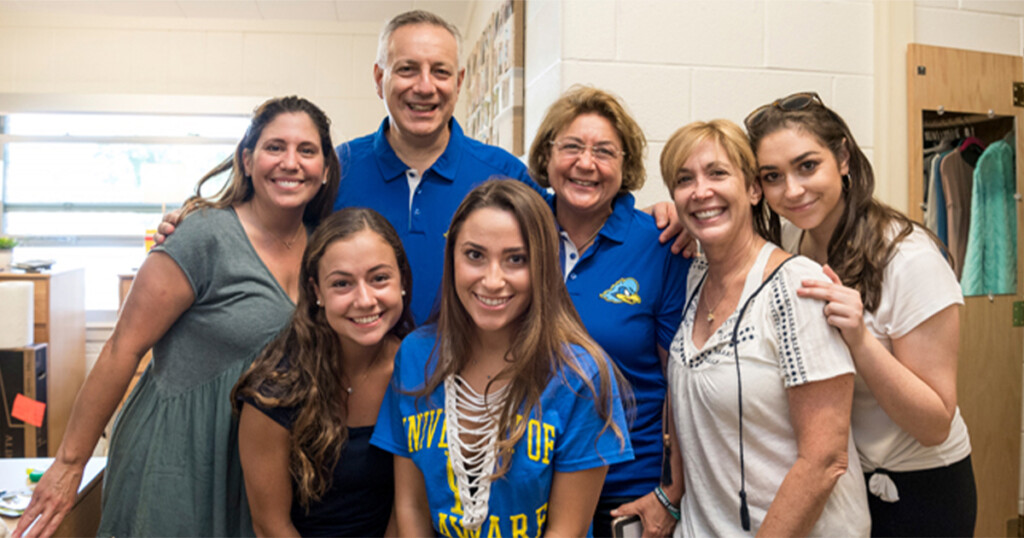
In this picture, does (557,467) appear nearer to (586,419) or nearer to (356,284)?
(586,419)

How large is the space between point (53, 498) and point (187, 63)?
4.14 metres

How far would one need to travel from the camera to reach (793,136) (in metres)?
1.40

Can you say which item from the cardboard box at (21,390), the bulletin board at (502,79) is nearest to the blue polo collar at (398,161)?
the bulletin board at (502,79)

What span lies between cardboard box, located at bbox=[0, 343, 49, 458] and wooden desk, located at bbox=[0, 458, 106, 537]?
2.45 m

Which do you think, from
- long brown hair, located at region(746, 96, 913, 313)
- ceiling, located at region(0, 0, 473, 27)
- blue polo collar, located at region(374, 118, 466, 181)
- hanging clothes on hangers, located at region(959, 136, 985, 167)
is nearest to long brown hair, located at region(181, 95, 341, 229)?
blue polo collar, located at region(374, 118, 466, 181)

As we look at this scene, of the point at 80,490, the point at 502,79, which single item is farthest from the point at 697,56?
the point at 80,490

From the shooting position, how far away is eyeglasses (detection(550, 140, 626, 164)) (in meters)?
1.56

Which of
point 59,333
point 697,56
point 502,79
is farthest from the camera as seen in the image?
point 59,333

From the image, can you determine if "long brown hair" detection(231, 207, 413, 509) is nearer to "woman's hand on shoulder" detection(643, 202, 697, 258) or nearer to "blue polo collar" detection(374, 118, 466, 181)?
"blue polo collar" detection(374, 118, 466, 181)

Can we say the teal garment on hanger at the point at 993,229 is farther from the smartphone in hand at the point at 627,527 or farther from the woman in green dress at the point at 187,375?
the woman in green dress at the point at 187,375

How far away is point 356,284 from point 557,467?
0.55 m

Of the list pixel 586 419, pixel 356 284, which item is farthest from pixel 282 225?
pixel 586 419

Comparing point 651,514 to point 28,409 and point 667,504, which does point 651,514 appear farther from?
point 28,409

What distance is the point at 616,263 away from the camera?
1.54m
